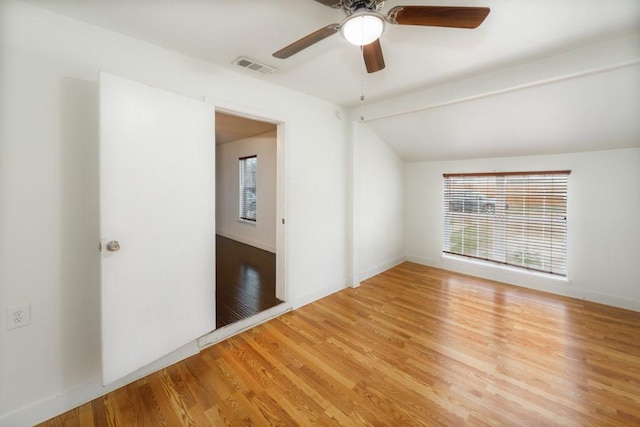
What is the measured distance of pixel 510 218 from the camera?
12.8 feet

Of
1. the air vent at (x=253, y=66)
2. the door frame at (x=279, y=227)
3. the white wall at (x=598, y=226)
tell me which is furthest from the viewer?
the white wall at (x=598, y=226)

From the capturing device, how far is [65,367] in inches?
67.9

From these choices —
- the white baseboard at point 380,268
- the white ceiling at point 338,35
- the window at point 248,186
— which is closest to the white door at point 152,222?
the white ceiling at point 338,35

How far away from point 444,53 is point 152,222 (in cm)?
266

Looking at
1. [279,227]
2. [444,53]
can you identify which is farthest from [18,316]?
[444,53]

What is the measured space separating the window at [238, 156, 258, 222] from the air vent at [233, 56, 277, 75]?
320cm

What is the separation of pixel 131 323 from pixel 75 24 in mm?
2040

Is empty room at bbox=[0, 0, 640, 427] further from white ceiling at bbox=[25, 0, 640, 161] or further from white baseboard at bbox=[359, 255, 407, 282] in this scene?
white baseboard at bbox=[359, 255, 407, 282]

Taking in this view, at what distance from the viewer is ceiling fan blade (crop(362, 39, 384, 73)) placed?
66.3 inches

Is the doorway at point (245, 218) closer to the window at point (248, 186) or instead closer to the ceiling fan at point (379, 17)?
the window at point (248, 186)

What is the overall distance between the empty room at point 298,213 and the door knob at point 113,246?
0.02 metres

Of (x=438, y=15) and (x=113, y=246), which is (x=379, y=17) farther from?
(x=113, y=246)

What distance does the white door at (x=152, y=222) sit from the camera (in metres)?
1.71

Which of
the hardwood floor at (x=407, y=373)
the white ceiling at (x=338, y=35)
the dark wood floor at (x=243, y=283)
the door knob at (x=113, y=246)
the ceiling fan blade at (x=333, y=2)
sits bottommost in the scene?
the hardwood floor at (x=407, y=373)
